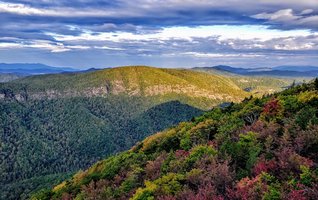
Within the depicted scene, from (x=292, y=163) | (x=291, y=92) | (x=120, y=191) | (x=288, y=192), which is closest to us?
(x=288, y=192)

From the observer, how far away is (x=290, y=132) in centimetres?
3797

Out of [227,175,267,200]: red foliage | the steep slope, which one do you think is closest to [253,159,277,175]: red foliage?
the steep slope

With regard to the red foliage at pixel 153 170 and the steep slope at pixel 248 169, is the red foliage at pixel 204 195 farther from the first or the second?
the red foliage at pixel 153 170

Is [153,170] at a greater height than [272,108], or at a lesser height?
lesser

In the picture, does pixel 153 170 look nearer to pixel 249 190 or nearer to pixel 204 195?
pixel 204 195

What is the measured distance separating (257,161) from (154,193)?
9711 millimetres

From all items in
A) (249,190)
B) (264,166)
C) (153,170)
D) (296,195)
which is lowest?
(153,170)

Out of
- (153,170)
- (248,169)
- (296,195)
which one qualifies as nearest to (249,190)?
(296,195)

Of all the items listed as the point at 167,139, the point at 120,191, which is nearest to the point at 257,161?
the point at 120,191

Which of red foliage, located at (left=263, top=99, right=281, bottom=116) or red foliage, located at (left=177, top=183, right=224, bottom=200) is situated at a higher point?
red foliage, located at (left=263, top=99, right=281, bottom=116)

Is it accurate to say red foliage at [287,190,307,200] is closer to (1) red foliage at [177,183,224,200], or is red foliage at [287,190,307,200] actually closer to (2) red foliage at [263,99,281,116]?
(1) red foliage at [177,183,224,200]

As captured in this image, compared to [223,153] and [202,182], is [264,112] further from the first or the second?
[202,182]

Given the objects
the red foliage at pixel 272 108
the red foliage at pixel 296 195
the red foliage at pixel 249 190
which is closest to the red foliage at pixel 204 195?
the red foliage at pixel 249 190

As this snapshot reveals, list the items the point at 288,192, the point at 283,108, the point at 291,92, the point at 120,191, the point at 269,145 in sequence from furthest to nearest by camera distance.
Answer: the point at 291,92 < the point at 283,108 < the point at 120,191 < the point at 269,145 < the point at 288,192
